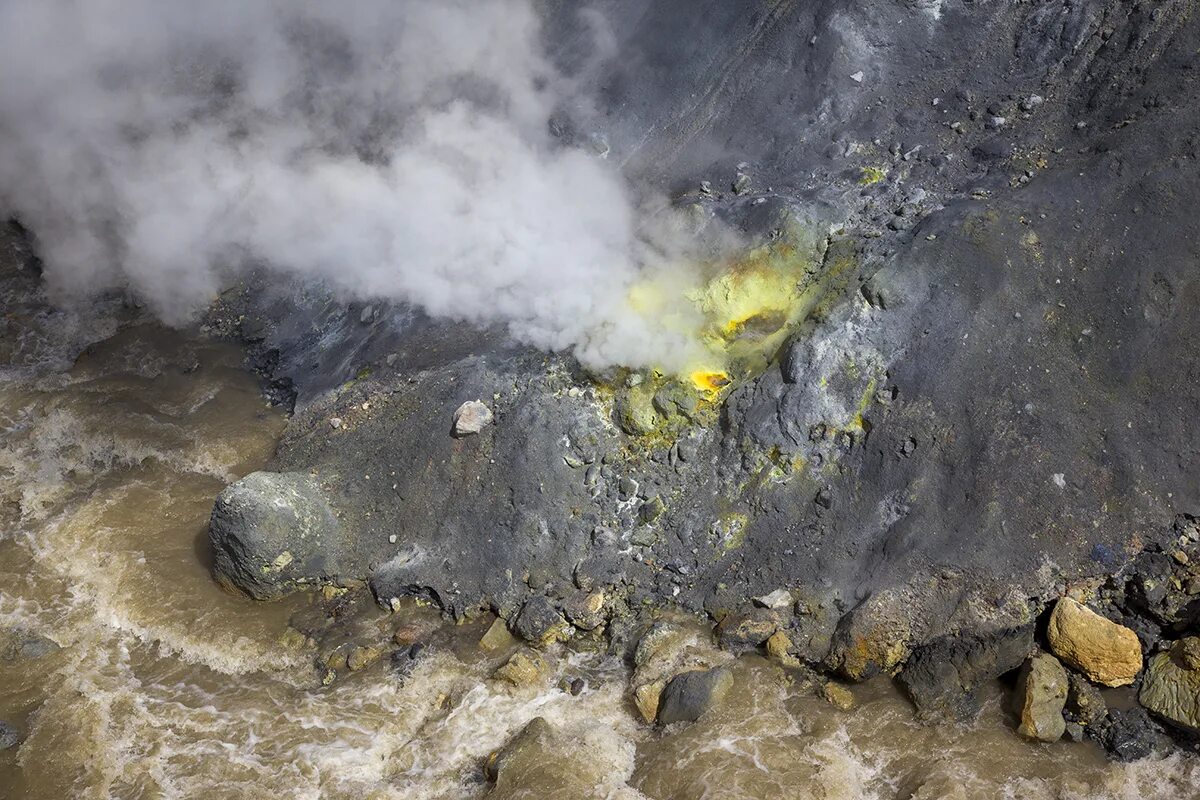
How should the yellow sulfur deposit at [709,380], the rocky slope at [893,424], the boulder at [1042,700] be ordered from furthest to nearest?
the yellow sulfur deposit at [709,380] → the rocky slope at [893,424] → the boulder at [1042,700]

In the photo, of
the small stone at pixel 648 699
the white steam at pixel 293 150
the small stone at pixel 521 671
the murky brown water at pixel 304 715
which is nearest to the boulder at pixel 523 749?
the murky brown water at pixel 304 715

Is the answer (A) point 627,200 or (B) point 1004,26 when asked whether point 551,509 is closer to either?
(A) point 627,200

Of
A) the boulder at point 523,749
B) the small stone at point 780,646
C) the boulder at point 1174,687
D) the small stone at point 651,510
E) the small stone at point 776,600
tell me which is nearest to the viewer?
the boulder at point 1174,687

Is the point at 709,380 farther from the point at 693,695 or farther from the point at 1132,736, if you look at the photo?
the point at 1132,736

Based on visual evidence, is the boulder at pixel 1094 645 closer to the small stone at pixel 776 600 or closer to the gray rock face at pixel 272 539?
the small stone at pixel 776 600

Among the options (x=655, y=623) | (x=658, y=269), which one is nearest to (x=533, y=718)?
(x=655, y=623)

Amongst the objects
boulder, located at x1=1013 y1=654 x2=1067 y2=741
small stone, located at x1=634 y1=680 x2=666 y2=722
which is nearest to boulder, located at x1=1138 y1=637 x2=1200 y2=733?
boulder, located at x1=1013 y1=654 x2=1067 y2=741

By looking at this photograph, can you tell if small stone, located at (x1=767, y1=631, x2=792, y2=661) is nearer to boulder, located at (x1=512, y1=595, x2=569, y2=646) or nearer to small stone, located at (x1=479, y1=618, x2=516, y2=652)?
boulder, located at (x1=512, y1=595, x2=569, y2=646)

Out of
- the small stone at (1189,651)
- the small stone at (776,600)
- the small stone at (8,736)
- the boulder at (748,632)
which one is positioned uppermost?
the small stone at (1189,651)
